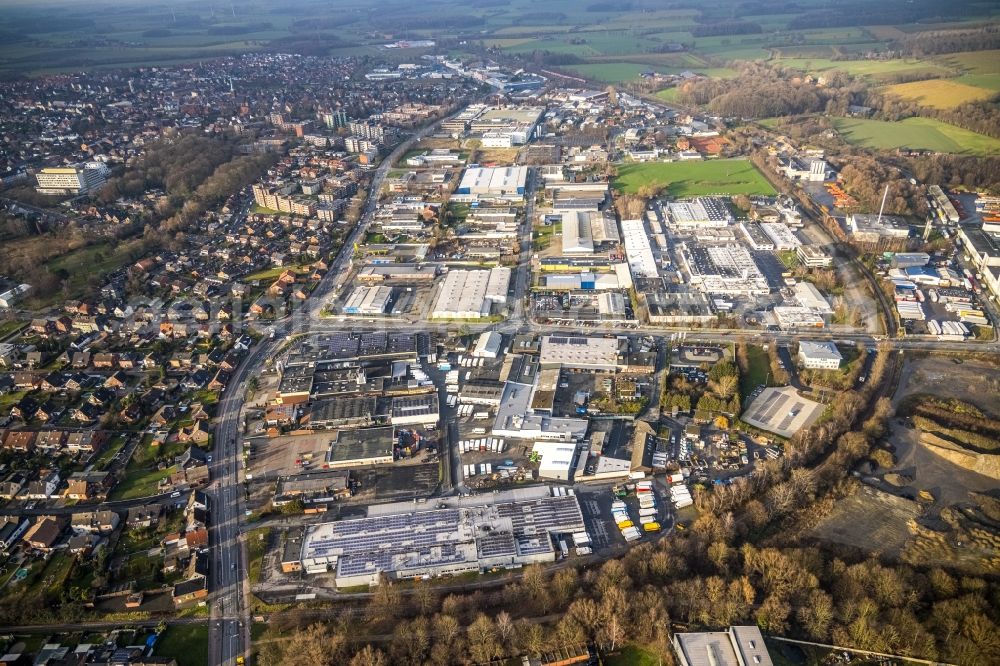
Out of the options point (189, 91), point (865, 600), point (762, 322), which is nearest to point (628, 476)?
point (865, 600)

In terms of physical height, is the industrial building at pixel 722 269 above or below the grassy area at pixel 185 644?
above

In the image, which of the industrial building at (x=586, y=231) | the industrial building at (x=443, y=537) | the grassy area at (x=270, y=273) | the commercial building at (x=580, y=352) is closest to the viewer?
the industrial building at (x=443, y=537)

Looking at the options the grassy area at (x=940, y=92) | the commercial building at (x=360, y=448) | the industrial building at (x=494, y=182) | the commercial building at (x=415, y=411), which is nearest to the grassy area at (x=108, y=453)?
the commercial building at (x=360, y=448)

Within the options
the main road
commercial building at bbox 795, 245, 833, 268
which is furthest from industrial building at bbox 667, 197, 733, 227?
the main road

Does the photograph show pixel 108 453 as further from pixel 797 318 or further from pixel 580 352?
pixel 797 318

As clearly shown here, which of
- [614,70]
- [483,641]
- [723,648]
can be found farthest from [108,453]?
[614,70]

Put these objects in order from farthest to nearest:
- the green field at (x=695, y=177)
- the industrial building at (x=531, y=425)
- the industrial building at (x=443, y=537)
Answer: the green field at (x=695, y=177) < the industrial building at (x=531, y=425) < the industrial building at (x=443, y=537)

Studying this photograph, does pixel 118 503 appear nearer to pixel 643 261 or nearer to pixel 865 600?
pixel 865 600

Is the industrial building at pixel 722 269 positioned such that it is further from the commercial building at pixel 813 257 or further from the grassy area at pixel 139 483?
the grassy area at pixel 139 483
